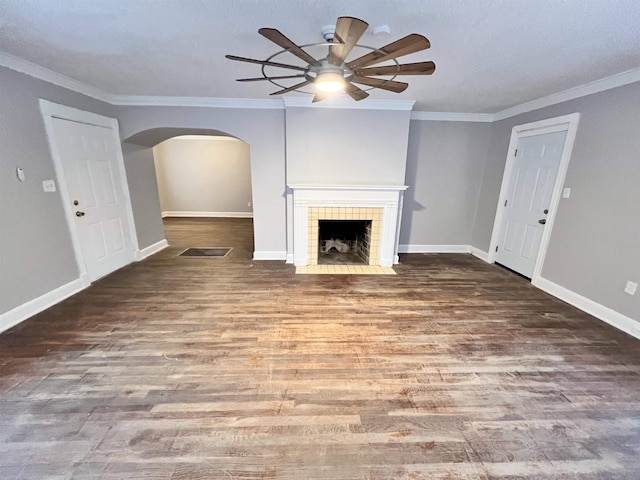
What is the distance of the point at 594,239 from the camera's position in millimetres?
2826

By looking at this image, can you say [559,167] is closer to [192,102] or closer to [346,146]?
[346,146]

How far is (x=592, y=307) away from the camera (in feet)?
9.23

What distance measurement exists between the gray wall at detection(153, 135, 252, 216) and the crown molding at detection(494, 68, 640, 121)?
6.46 m

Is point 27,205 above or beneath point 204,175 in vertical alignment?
beneath

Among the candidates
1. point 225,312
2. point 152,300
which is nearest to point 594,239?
point 225,312

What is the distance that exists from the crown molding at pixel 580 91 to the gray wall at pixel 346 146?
5.10 ft

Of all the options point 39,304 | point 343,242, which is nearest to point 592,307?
point 343,242

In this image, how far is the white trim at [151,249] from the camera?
4.23m

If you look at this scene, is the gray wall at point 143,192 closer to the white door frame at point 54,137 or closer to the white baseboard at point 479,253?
the white door frame at point 54,137

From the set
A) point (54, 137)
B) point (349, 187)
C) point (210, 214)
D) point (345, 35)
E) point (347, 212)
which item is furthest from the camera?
point (210, 214)

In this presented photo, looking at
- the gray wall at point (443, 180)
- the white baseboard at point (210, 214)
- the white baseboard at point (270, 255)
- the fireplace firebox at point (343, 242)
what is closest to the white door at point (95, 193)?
the white baseboard at point (270, 255)

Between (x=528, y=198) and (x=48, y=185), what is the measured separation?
577 centimetres

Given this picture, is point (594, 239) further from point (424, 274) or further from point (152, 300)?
point (152, 300)

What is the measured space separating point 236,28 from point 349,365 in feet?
8.50
